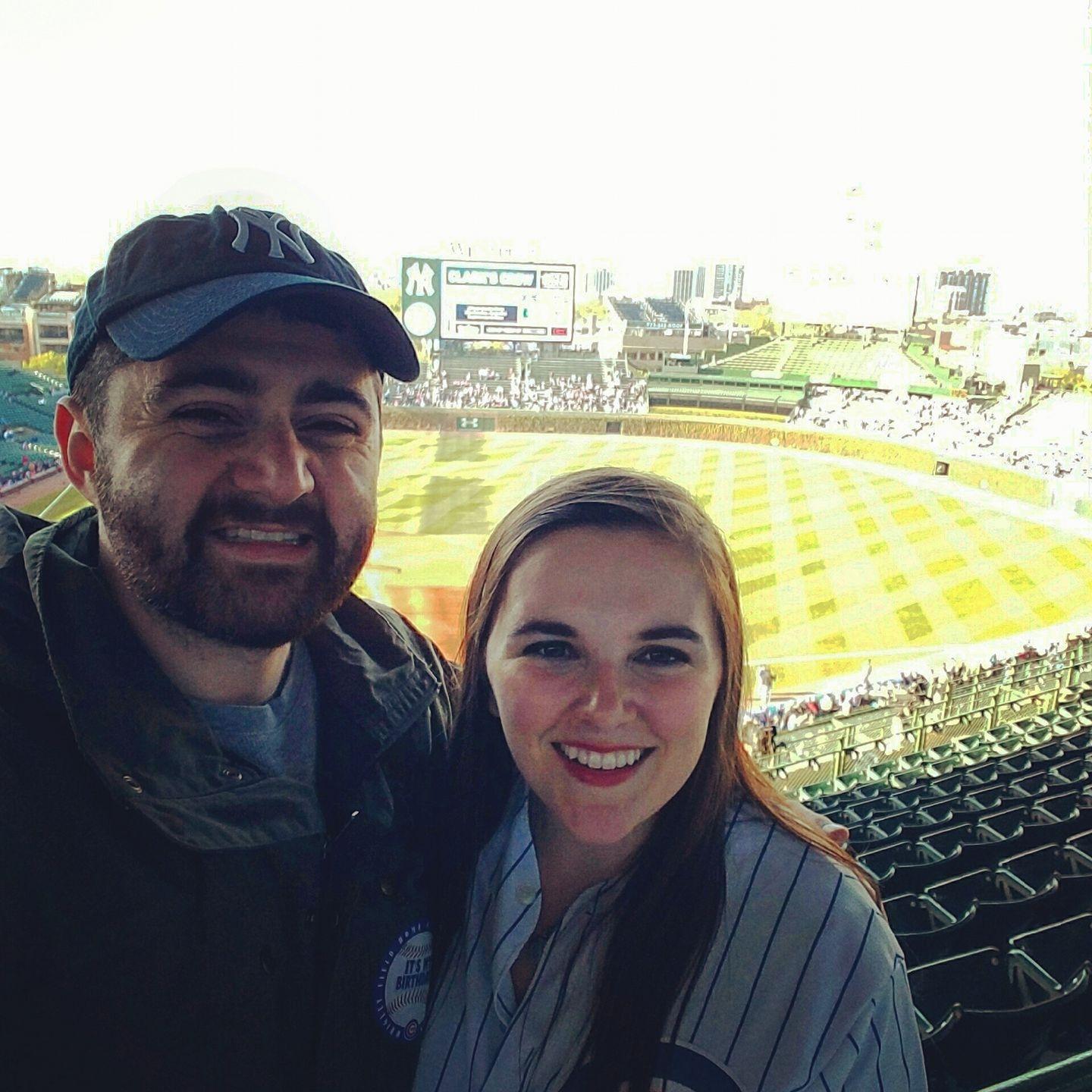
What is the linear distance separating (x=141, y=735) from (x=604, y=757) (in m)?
0.50

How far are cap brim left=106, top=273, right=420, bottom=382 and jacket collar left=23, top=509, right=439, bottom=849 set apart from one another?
25 cm

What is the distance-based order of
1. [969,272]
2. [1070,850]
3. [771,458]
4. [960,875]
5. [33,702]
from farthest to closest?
[969,272], [771,458], [1070,850], [960,875], [33,702]

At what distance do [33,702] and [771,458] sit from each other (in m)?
22.9

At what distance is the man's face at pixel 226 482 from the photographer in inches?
40.3

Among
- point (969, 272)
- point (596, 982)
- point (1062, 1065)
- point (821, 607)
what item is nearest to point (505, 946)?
point (596, 982)

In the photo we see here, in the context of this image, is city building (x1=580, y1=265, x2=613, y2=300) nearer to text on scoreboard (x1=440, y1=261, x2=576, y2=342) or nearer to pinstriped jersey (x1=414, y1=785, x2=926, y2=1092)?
text on scoreboard (x1=440, y1=261, x2=576, y2=342)

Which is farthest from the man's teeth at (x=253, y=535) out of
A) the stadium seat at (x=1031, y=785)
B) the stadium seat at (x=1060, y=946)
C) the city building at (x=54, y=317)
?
the city building at (x=54, y=317)

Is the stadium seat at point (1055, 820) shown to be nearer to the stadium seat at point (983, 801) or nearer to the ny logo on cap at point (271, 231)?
the stadium seat at point (983, 801)

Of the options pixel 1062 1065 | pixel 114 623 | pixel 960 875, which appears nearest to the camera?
pixel 114 623

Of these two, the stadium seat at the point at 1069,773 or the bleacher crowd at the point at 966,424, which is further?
the bleacher crowd at the point at 966,424

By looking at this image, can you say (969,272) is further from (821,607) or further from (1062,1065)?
(1062,1065)

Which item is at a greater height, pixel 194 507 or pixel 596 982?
pixel 194 507

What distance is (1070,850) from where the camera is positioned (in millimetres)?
3014

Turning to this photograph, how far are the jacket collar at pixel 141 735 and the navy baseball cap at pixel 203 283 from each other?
0.26m
